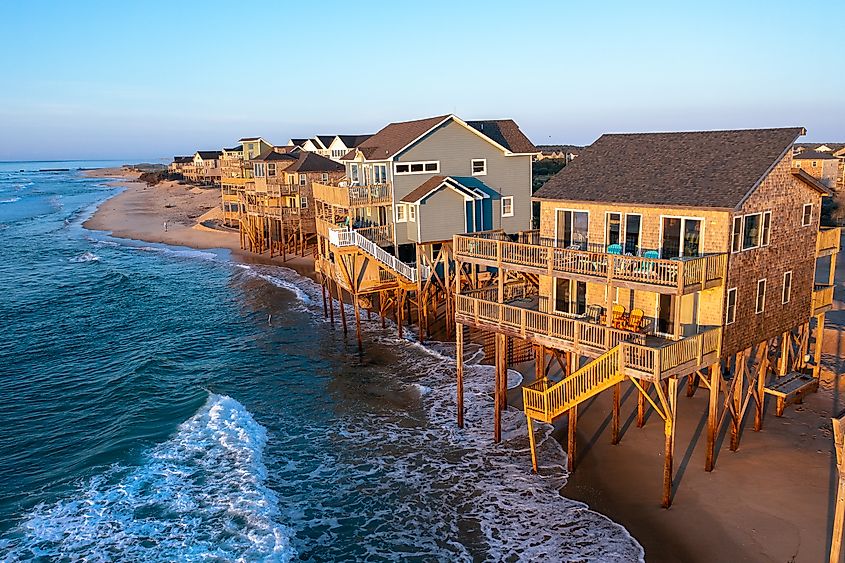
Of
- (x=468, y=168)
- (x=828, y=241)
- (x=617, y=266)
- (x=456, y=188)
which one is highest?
(x=468, y=168)

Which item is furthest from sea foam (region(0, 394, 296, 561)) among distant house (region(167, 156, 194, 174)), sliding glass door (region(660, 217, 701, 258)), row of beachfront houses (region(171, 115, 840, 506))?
distant house (region(167, 156, 194, 174))

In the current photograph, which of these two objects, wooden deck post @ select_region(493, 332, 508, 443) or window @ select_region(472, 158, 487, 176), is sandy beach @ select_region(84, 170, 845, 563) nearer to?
wooden deck post @ select_region(493, 332, 508, 443)

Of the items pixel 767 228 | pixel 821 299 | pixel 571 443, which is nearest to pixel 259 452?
pixel 571 443

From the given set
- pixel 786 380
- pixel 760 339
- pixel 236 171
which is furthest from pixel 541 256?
pixel 236 171

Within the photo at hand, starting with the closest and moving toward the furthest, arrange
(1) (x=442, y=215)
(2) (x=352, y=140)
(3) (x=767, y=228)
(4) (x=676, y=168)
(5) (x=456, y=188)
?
(3) (x=767, y=228)
(4) (x=676, y=168)
(5) (x=456, y=188)
(1) (x=442, y=215)
(2) (x=352, y=140)

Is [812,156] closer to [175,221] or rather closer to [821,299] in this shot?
[821,299]

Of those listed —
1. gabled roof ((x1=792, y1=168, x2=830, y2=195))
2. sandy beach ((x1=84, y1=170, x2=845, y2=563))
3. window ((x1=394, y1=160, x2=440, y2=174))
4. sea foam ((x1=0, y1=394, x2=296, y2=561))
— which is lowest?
sea foam ((x1=0, y1=394, x2=296, y2=561))

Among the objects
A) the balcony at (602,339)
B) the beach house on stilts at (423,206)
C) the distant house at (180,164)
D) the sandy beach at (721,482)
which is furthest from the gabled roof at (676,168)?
the distant house at (180,164)

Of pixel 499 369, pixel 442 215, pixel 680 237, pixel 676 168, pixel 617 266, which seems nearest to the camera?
pixel 617 266
